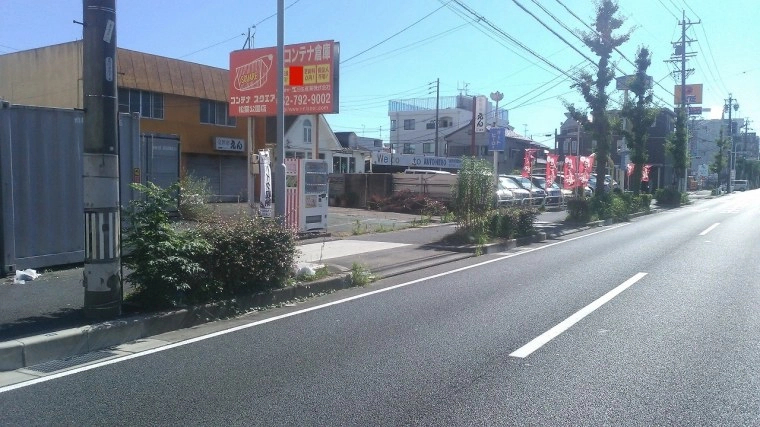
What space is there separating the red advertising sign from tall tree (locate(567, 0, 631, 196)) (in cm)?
Answer: 1326

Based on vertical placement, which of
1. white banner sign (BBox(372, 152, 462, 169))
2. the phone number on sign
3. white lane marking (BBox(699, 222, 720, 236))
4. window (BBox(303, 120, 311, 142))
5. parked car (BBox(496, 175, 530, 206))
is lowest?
white lane marking (BBox(699, 222, 720, 236))

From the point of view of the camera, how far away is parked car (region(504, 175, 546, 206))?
32.0m

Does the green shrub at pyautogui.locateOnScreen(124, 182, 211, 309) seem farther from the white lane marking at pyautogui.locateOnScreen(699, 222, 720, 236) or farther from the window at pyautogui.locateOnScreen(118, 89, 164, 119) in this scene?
the window at pyautogui.locateOnScreen(118, 89, 164, 119)

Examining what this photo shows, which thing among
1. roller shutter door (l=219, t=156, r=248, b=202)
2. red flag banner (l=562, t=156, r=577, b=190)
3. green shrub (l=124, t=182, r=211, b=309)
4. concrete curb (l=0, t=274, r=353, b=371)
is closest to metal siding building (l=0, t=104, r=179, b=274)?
green shrub (l=124, t=182, r=211, b=309)

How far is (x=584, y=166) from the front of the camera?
31109 millimetres

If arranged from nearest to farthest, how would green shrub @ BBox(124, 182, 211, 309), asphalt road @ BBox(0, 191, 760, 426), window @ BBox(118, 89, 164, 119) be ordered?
asphalt road @ BBox(0, 191, 760, 426) < green shrub @ BBox(124, 182, 211, 309) < window @ BBox(118, 89, 164, 119)

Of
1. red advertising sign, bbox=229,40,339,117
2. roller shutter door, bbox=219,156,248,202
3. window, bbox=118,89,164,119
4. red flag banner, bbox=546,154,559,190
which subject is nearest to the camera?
red advertising sign, bbox=229,40,339,117

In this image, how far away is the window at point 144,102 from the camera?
28766 mm

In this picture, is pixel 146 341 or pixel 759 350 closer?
pixel 759 350

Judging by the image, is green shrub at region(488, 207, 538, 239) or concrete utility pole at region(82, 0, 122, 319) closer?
concrete utility pole at region(82, 0, 122, 319)

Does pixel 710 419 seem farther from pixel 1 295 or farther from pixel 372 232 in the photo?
pixel 372 232

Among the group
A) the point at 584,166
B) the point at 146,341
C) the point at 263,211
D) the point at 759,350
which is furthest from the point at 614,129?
the point at 146,341

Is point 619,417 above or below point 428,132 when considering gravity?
below

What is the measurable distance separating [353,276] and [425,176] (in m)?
18.2
